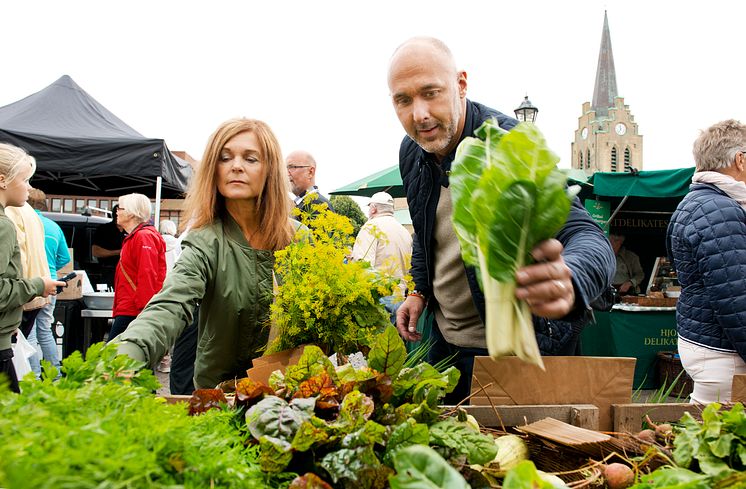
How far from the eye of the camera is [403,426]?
1.13m

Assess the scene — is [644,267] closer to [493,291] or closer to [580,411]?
[580,411]

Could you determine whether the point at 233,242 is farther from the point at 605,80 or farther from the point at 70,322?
the point at 605,80

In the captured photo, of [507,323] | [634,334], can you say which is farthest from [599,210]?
[507,323]

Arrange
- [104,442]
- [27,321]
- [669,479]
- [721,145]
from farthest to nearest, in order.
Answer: [27,321] < [721,145] < [669,479] < [104,442]

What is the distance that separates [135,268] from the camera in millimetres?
5270

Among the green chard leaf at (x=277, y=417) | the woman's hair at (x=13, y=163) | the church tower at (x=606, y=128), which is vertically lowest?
the green chard leaf at (x=277, y=417)

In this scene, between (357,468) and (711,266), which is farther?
(711,266)

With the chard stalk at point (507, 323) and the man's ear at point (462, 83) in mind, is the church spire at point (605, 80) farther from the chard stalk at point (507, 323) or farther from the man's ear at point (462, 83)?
the chard stalk at point (507, 323)

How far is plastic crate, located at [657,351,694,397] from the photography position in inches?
239

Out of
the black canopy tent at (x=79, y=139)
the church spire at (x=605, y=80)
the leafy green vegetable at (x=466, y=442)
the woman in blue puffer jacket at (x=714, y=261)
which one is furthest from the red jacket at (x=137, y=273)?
the church spire at (x=605, y=80)

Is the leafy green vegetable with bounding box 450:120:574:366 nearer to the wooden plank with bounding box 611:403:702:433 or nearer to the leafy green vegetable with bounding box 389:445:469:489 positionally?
the leafy green vegetable with bounding box 389:445:469:489

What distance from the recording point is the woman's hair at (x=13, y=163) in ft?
10.5

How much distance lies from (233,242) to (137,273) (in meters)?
3.62

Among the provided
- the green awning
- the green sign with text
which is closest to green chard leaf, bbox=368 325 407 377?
the green awning
